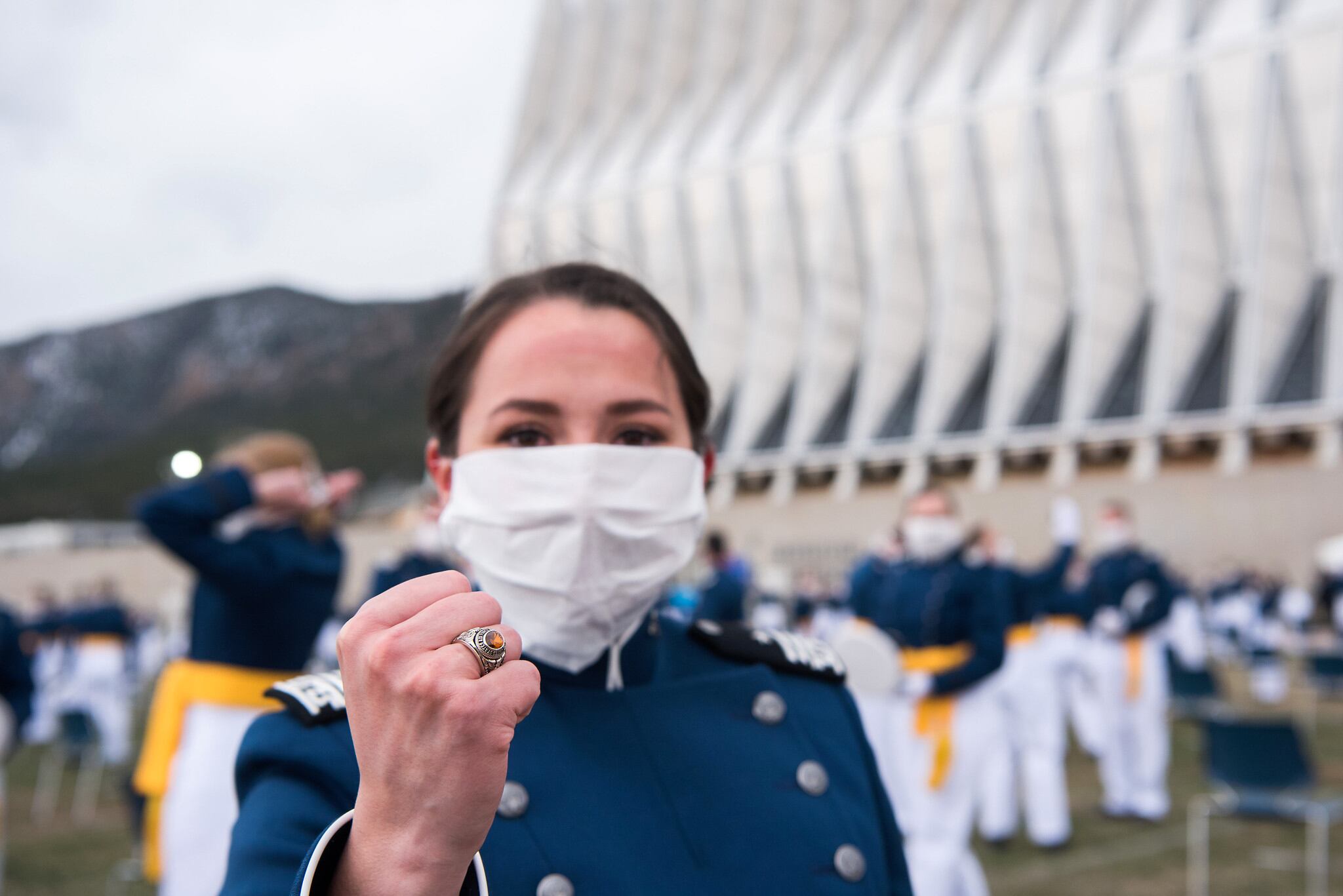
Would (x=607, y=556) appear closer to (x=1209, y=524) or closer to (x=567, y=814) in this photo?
(x=567, y=814)

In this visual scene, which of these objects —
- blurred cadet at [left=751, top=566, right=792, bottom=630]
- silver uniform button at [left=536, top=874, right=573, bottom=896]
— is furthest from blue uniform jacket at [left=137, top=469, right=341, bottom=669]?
blurred cadet at [left=751, top=566, right=792, bottom=630]

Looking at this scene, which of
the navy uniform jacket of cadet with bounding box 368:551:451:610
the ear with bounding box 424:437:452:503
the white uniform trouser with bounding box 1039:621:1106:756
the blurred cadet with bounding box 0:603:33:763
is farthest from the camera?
the white uniform trouser with bounding box 1039:621:1106:756

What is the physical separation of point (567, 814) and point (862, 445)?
3336 centimetres

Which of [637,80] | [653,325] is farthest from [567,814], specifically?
[637,80]

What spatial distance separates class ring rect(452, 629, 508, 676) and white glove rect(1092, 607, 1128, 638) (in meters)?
9.65

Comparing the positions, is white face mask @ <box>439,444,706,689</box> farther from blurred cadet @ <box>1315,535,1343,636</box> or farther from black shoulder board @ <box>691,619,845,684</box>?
blurred cadet @ <box>1315,535,1343,636</box>

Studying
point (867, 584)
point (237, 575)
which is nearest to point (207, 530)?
point (237, 575)

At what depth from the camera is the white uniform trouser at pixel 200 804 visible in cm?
385

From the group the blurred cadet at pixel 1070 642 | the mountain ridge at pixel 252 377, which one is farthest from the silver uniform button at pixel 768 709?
the blurred cadet at pixel 1070 642

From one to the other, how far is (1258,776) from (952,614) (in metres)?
2.19

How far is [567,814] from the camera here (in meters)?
1.40

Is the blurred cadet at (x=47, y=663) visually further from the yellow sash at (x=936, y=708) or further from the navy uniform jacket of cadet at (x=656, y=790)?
the navy uniform jacket of cadet at (x=656, y=790)

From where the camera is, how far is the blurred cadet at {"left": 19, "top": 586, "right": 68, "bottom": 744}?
15422mm

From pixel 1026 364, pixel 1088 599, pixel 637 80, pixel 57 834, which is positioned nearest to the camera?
pixel 57 834
